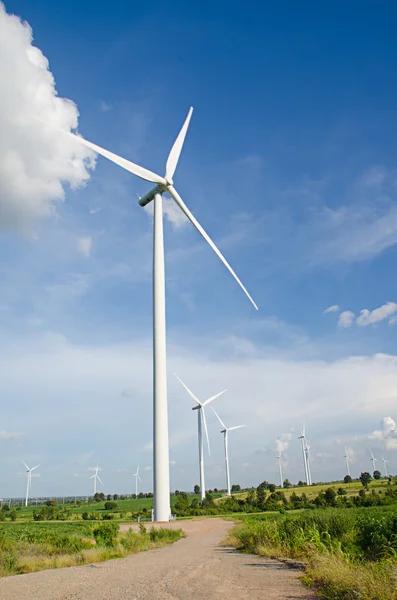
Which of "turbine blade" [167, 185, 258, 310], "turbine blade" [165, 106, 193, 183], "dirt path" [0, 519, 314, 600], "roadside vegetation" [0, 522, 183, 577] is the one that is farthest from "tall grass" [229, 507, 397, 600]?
"turbine blade" [165, 106, 193, 183]

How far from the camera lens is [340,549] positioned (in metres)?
17.5

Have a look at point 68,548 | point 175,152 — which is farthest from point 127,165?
point 68,548

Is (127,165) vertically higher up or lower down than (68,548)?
higher up

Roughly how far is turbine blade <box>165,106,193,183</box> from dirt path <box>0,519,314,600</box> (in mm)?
36205

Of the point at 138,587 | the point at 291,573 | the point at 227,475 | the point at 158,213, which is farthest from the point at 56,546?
the point at 227,475

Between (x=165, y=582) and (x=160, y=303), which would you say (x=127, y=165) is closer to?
(x=160, y=303)

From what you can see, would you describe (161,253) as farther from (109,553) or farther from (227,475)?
(227,475)

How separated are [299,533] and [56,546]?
15227 millimetres

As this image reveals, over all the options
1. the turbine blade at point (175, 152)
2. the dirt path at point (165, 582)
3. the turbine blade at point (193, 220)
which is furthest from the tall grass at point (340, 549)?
the turbine blade at point (175, 152)

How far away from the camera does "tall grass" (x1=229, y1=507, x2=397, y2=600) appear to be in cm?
1153

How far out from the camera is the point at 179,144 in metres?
49.6

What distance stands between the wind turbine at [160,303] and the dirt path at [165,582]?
47.3 ft

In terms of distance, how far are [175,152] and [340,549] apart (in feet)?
137

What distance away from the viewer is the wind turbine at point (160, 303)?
3806 centimetres
